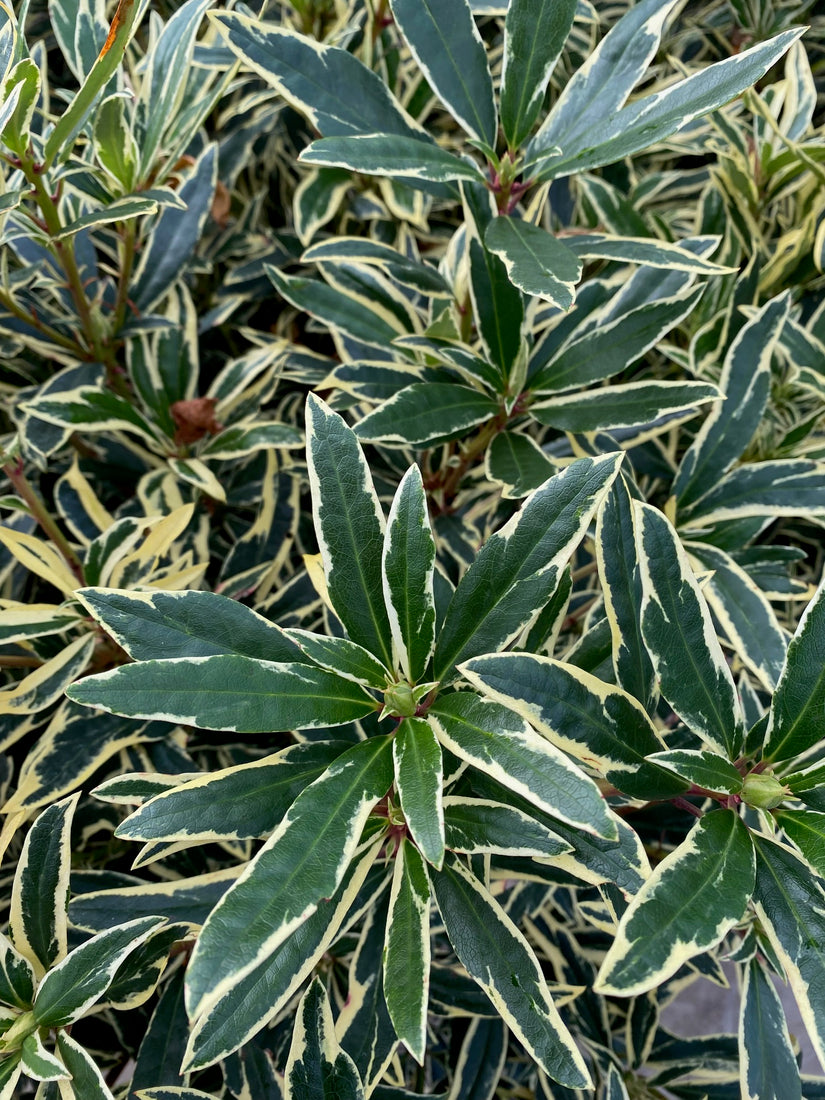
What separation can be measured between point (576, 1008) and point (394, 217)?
3.79 ft

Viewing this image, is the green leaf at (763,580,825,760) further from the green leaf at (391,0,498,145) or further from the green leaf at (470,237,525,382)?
the green leaf at (391,0,498,145)

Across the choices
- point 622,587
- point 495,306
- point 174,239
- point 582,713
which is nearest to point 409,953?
point 582,713

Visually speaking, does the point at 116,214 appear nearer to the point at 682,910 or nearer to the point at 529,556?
the point at 529,556

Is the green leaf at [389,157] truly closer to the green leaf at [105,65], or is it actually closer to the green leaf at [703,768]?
the green leaf at [105,65]

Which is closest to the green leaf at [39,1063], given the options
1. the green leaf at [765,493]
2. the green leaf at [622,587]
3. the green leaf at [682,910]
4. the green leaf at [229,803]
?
the green leaf at [229,803]

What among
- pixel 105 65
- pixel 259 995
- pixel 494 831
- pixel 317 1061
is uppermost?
pixel 105 65

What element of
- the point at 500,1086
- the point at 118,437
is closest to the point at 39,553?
the point at 118,437

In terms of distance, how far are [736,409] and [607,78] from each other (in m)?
0.37

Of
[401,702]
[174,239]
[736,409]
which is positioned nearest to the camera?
[401,702]

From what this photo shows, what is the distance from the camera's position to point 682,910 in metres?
0.52

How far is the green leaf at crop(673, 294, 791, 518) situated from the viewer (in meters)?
0.93

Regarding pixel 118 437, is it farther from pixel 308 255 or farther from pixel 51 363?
pixel 308 255

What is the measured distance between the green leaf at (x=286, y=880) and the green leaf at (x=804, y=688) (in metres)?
0.30

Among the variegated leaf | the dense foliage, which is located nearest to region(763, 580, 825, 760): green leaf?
the dense foliage
